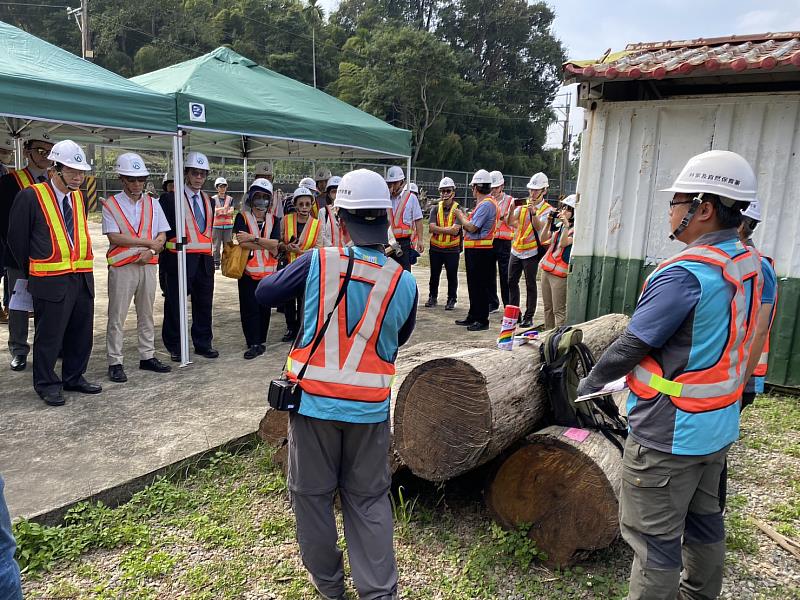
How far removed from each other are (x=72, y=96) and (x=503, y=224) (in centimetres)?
545

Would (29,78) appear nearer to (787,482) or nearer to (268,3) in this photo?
(787,482)

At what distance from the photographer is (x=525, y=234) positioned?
24.0 feet

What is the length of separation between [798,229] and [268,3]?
172ft

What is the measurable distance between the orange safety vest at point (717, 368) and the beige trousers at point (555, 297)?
4397 mm

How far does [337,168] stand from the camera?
24641 mm

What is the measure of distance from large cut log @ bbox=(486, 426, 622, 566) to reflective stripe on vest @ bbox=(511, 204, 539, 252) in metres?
4.40

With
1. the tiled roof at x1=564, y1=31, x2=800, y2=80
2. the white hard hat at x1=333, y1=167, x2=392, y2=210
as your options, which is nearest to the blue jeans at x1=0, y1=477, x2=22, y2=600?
the white hard hat at x1=333, y1=167, x2=392, y2=210

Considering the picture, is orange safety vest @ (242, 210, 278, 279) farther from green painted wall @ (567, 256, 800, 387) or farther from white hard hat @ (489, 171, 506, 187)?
white hard hat @ (489, 171, 506, 187)

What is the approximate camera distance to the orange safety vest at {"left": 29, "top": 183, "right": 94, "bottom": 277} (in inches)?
172

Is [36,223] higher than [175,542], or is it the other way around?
[36,223]

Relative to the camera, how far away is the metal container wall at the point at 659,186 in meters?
5.39

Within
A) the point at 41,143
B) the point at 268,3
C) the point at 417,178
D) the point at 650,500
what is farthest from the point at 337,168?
the point at 268,3

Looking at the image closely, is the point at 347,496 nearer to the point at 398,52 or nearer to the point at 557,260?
the point at 557,260

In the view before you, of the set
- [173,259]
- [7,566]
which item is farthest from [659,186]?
[7,566]
